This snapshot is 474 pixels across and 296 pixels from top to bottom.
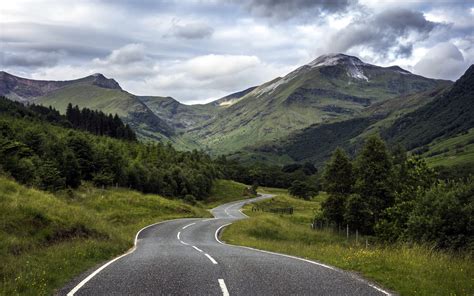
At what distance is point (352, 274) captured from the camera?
1359 cm

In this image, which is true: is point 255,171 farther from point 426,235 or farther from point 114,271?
point 114,271

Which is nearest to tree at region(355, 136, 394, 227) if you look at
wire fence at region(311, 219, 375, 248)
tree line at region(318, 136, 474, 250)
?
tree line at region(318, 136, 474, 250)

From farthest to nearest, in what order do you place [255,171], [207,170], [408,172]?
[255,171], [207,170], [408,172]

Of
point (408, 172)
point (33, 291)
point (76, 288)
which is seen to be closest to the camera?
point (33, 291)

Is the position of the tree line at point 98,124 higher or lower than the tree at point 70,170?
higher

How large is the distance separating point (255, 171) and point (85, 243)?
180750 mm

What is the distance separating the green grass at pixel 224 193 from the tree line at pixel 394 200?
6695 centimetres

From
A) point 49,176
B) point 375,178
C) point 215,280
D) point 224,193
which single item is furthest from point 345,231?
point 224,193

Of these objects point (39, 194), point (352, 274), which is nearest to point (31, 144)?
point (39, 194)

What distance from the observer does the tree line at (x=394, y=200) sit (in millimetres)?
31578

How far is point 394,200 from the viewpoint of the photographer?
165ft

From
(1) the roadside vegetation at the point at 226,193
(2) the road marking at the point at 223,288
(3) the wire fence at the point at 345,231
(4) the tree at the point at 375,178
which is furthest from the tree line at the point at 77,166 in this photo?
(4) the tree at the point at 375,178

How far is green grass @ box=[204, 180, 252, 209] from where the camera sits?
12554 cm

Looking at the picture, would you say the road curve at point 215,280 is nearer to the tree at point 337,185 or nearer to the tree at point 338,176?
the tree at point 337,185
